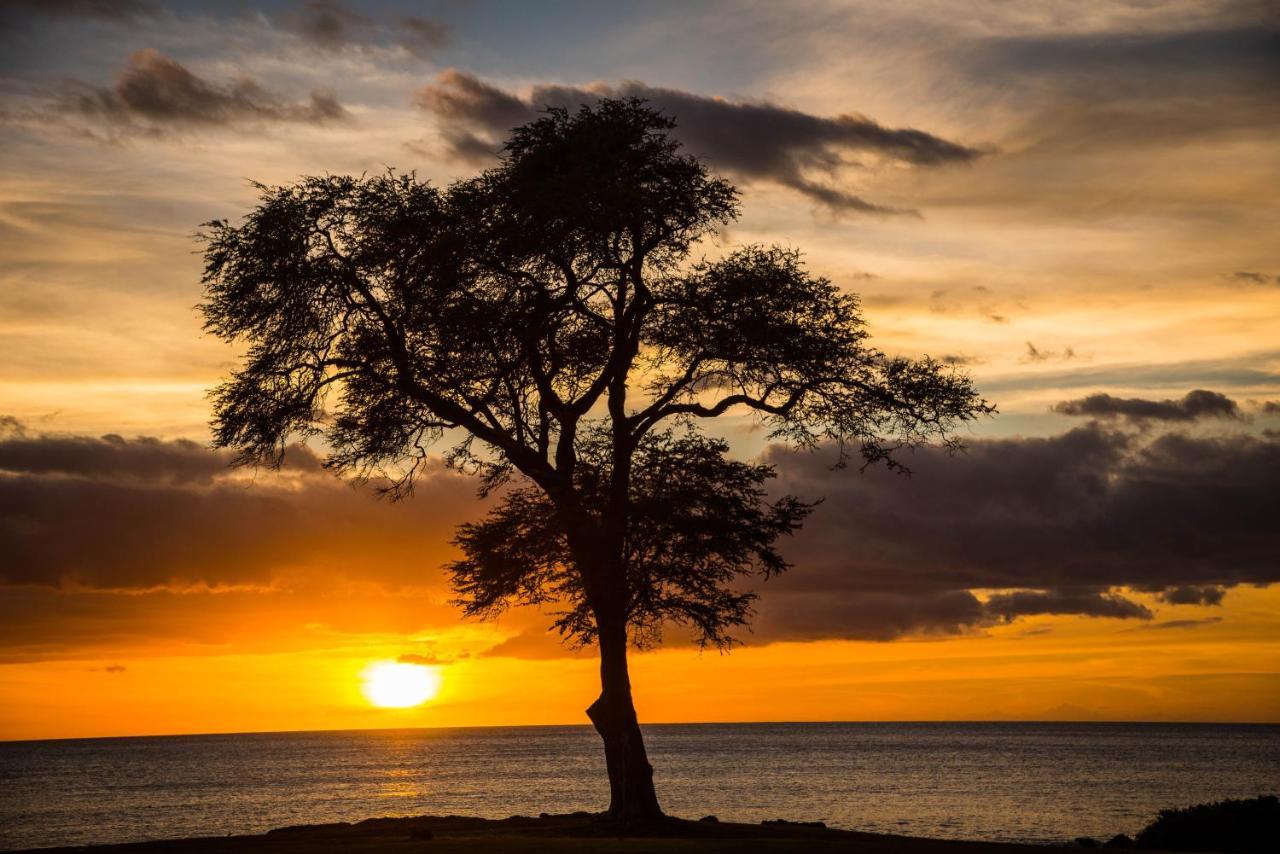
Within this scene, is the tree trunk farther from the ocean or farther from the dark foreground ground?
the ocean

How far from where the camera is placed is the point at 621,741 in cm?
3050

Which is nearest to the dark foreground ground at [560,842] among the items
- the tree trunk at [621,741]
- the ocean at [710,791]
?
the tree trunk at [621,741]

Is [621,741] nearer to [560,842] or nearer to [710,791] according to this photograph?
[560,842]

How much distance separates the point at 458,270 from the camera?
31109mm

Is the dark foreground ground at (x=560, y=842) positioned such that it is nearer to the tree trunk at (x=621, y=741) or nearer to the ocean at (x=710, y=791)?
the tree trunk at (x=621, y=741)

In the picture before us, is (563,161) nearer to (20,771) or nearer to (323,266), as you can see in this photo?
(323,266)

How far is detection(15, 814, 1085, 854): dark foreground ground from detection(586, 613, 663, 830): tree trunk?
769 millimetres

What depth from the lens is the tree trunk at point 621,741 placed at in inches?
1204

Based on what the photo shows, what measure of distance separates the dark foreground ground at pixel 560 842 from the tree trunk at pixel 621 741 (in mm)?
769

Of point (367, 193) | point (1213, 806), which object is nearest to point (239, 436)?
point (367, 193)

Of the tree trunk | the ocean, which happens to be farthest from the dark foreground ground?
the ocean

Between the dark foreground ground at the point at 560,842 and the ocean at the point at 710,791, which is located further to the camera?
the ocean at the point at 710,791

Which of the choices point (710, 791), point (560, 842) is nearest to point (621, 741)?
point (560, 842)

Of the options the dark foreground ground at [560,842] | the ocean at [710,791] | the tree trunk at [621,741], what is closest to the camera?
the dark foreground ground at [560,842]
